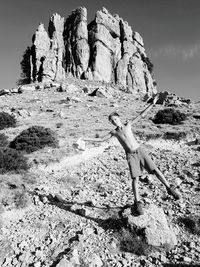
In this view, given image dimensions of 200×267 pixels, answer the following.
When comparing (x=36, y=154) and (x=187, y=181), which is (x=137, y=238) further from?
(x=36, y=154)

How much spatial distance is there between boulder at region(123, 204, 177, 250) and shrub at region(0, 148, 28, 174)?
5.55 m

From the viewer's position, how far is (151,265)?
509 centimetres

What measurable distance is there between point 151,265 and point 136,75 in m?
81.8

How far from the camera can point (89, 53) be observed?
264 feet

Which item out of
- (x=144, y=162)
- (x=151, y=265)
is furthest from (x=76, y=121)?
(x=151, y=265)

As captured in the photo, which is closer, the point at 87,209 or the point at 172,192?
the point at 172,192

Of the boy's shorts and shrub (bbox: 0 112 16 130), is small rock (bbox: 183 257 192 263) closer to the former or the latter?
the boy's shorts

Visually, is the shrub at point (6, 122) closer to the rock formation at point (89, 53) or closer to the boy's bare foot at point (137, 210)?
the boy's bare foot at point (137, 210)

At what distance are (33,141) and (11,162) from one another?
406 cm

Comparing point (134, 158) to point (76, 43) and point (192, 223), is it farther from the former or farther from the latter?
point (76, 43)

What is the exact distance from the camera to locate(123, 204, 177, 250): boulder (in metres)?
5.59

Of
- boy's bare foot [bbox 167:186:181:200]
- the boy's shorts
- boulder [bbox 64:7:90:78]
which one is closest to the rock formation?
boulder [bbox 64:7:90:78]

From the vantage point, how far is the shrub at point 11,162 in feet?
32.5

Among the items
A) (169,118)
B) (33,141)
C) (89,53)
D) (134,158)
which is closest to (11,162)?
(33,141)
